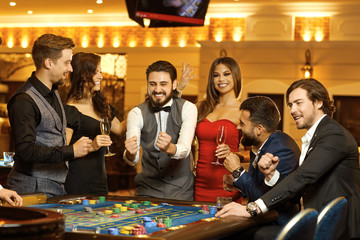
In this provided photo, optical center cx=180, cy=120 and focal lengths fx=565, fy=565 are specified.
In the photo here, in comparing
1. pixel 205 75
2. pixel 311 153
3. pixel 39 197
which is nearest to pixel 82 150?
pixel 39 197

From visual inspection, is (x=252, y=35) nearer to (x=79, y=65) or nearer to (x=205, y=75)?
(x=205, y=75)

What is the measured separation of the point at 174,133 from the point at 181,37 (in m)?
7.87

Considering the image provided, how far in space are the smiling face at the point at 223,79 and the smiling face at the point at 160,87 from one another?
47 cm

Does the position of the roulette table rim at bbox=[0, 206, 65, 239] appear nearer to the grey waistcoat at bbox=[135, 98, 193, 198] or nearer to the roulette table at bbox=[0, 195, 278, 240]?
the roulette table at bbox=[0, 195, 278, 240]

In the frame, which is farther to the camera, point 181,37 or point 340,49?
point 181,37

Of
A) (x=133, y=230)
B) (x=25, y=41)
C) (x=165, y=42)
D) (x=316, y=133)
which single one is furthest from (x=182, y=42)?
(x=133, y=230)

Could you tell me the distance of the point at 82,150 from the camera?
3.20 m

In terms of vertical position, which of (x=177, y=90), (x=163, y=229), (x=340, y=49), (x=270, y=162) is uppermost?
(x=340, y=49)

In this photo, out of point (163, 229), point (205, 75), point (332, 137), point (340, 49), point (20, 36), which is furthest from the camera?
point (20, 36)

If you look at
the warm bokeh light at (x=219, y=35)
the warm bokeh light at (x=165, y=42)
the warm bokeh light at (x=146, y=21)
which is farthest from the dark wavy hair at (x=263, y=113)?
the warm bokeh light at (x=165, y=42)

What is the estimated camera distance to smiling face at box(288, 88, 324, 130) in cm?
302

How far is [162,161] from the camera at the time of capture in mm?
3660

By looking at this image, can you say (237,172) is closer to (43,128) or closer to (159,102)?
(159,102)

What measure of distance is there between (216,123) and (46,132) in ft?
3.93
